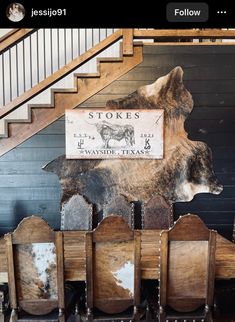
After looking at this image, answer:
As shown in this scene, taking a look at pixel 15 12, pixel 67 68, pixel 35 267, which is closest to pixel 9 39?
pixel 67 68

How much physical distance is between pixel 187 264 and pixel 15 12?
1.85m

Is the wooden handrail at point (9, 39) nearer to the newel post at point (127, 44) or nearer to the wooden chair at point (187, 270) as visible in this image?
the newel post at point (127, 44)

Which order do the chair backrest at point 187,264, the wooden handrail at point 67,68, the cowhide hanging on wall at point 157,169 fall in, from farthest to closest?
the cowhide hanging on wall at point 157,169 → the wooden handrail at point 67,68 → the chair backrest at point 187,264

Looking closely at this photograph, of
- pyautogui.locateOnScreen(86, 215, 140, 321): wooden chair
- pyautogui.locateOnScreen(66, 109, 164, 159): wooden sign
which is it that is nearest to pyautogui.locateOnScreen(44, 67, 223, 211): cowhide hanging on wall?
pyautogui.locateOnScreen(66, 109, 164, 159): wooden sign

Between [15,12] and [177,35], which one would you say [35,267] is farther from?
[177,35]

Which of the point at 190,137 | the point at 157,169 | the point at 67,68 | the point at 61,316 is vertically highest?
the point at 67,68

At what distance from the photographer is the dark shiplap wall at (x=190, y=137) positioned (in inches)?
162

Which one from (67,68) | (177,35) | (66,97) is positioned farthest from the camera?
(66,97)

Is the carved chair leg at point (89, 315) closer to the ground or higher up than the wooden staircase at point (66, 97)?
closer to the ground

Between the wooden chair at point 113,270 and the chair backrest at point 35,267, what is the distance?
0.19 m

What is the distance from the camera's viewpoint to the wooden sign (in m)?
4.15

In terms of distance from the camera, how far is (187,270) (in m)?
2.38

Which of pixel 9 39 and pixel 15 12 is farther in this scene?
pixel 9 39

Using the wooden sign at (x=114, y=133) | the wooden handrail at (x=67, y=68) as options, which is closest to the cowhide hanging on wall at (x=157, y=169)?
the wooden sign at (x=114, y=133)
